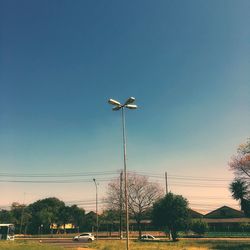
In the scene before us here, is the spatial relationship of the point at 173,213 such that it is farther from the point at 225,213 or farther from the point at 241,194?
the point at 225,213

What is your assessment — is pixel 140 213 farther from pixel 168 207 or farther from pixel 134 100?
pixel 134 100

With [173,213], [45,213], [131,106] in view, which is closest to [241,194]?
[173,213]

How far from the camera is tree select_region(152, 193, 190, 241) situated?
5359 centimetres

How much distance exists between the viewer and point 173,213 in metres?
53.7

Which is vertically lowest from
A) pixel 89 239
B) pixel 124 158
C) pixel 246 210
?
pixel 89 239

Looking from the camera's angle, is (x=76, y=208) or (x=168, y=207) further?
(x=76, y=208)

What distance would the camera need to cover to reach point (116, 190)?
71125 millimetres

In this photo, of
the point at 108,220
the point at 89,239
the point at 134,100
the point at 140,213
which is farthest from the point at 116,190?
the point at 134,100

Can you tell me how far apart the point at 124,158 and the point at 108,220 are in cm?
7771

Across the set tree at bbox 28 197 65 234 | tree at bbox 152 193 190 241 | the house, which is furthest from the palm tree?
tree at bbox 28 197 65 234

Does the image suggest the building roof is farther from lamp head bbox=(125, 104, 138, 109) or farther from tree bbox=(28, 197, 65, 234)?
lamp head bbox=(125, 104, 138, 109)

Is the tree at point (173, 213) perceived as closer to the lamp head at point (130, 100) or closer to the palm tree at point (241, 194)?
the palm tree at point (241, 194)

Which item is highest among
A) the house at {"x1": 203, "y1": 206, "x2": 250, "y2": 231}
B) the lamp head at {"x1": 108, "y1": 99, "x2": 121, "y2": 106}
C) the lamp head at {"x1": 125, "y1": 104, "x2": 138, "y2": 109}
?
the lamp head at {"x1": 108, "y1": 99, "x2": 121, "y2": 106}

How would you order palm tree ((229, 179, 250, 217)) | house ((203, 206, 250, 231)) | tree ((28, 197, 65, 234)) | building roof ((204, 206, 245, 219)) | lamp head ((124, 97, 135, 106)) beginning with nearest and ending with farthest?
lamp head ((124, 97, 135, 106))
palm tree ((229, 179, 250, 217))
house ((203, 206, 250, 231))
building roof ((204, 206, 245, 219))
tree ((28, 197, 65, 234))
